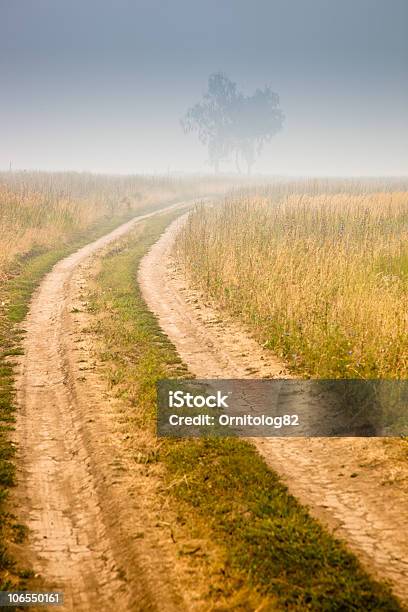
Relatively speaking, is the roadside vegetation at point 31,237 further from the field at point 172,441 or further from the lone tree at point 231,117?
the lone tree at point 231,117

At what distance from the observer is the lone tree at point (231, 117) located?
297ft

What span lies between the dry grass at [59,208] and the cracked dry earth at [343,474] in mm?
10267

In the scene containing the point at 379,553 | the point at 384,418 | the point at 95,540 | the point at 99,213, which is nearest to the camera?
the point at 379,553

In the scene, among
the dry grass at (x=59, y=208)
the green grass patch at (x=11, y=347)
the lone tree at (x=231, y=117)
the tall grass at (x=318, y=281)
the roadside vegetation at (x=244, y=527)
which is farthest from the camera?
the lone tree at (x=231, y=117)

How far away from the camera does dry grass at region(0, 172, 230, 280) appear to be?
932 inches

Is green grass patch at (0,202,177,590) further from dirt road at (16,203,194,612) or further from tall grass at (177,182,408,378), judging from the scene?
tall grass at (177,182,408,378)

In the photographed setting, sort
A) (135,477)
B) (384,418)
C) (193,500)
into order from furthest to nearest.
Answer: (384,418), (135,477), (193,500)

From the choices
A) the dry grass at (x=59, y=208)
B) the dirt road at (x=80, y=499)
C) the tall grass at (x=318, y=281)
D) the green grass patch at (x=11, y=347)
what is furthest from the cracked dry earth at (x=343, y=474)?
the dry grass at (x=59, y=208)

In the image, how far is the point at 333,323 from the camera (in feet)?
33.7

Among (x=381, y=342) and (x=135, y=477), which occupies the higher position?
(x=381, y=342)

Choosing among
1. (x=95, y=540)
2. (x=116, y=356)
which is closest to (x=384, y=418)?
(x=95, y=540)

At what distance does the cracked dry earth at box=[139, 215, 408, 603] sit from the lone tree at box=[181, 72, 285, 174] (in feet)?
277

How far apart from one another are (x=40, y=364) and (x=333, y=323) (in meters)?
5.29

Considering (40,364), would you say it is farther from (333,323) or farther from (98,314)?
(333,323)
